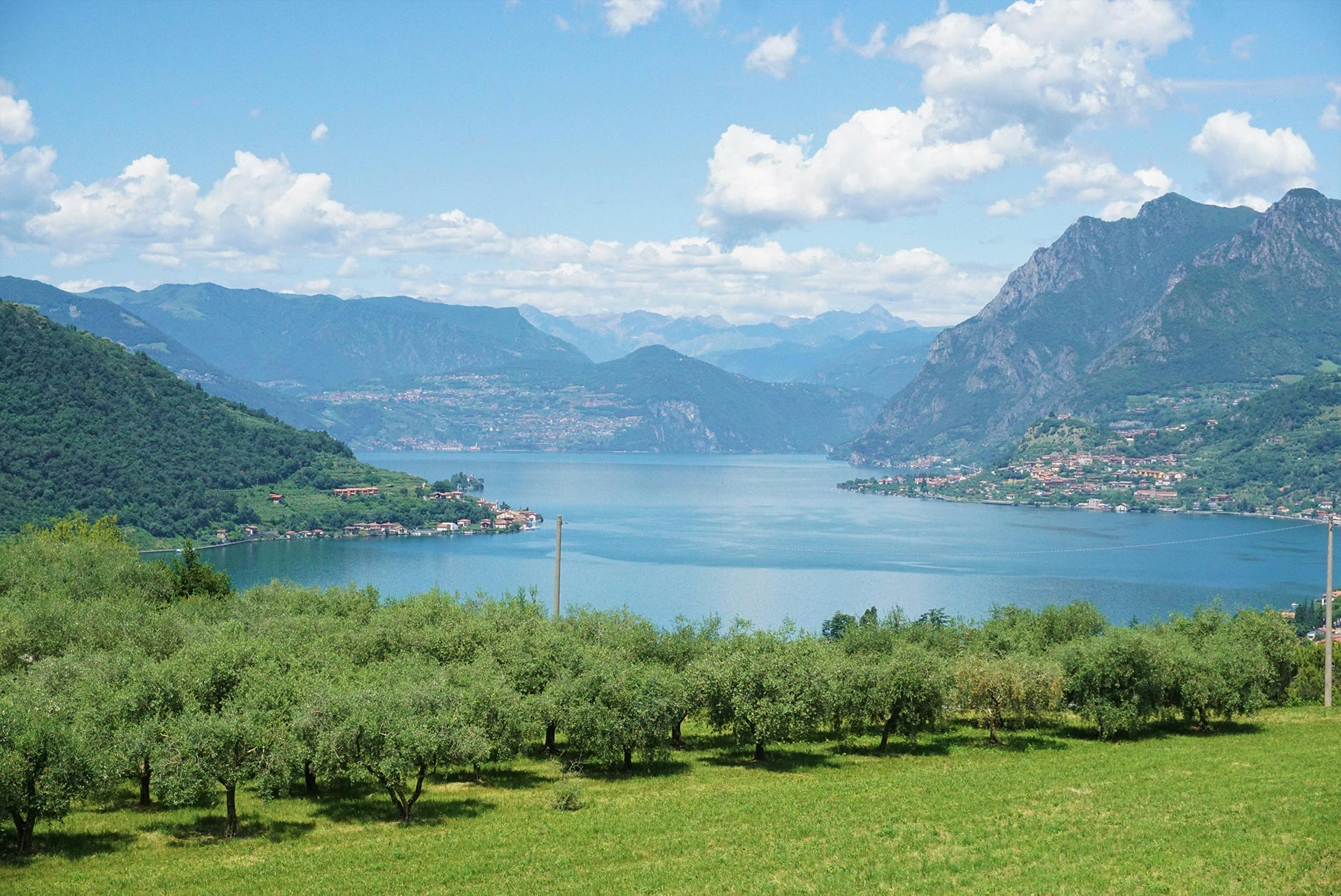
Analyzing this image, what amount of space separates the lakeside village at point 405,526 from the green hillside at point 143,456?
1596mm

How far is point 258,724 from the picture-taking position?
2633 cm

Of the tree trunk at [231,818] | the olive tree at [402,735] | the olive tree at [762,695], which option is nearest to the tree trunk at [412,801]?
the olive tree at [402,735]

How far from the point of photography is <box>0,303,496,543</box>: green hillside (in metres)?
128

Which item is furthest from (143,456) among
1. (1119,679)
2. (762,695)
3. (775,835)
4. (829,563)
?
(775,835)

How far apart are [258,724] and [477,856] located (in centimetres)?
677

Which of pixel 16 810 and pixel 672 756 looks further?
pixel 672 756

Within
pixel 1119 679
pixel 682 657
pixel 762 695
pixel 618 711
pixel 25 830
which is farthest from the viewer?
pixel 682 657

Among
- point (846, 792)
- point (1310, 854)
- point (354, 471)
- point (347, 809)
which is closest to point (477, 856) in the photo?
point (347, 809)

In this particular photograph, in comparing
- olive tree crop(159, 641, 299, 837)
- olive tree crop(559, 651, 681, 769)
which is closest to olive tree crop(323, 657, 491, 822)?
olive tree crop(159, 641, 299, 837)

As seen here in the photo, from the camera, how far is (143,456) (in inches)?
5709

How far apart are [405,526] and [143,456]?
119ft

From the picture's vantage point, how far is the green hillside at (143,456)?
128125 millimetres

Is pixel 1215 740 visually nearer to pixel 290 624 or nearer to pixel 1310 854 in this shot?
pixel 1310 854

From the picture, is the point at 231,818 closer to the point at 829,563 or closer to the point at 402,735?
the point at 402,735
